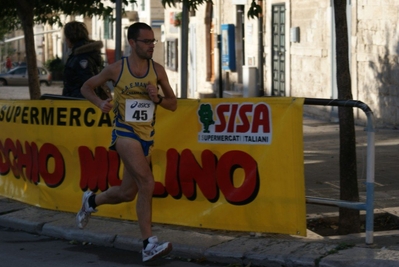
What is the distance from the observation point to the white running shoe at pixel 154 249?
6.47m

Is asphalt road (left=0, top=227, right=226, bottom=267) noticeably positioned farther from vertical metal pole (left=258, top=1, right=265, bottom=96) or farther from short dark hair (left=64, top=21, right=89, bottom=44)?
vertical metal pole (left=258, top=1, right=265, bottom=96)

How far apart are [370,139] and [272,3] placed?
58.5 feet

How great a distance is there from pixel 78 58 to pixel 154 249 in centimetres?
307

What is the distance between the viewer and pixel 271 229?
6.99m

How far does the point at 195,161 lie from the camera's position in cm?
745

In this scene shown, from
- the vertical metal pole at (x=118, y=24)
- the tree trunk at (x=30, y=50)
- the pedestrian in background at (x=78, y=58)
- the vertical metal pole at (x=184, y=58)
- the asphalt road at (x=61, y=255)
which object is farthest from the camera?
the tree trunk at (x=30, y=50)

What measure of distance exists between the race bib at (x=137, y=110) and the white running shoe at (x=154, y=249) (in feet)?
2.95

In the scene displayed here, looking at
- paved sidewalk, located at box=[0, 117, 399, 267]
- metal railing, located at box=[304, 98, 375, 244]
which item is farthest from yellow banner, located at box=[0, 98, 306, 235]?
metal railing, located at box=[304, 98, 375, 244]

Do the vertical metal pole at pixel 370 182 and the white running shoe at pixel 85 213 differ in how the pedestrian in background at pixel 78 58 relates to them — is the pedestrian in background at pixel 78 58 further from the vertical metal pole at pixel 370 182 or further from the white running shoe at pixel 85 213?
the vertical metal pole at pixel 370 182

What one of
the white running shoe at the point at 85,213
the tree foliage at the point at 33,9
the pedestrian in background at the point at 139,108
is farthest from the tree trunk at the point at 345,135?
the tree foliage at the point at 33,9

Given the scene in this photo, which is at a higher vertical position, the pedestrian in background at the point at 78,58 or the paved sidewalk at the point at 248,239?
the pedestrian in background at the point at 78,58

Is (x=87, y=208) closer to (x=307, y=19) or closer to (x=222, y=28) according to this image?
(x=307, y=19)

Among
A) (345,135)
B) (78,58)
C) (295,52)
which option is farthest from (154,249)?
(295,52)

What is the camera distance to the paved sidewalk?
6301 millimetres
